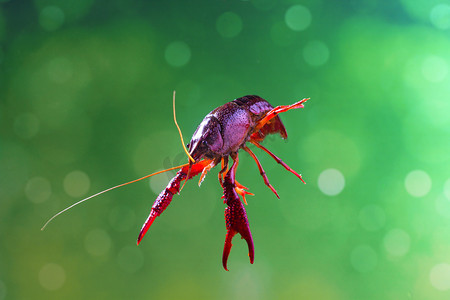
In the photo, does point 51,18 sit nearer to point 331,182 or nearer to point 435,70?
point 331,182

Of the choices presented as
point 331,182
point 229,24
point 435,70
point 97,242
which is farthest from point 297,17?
point 97,242

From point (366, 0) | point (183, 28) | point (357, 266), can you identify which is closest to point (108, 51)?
point (183, 28)

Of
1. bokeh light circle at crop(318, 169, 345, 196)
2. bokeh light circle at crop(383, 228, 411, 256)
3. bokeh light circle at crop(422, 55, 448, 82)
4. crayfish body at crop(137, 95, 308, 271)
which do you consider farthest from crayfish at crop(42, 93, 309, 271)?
bokeh light circle at crop(422, 55, 448, 82)

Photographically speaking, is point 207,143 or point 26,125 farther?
point 26,125

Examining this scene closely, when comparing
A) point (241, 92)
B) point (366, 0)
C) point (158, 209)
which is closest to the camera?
point (158, 209)

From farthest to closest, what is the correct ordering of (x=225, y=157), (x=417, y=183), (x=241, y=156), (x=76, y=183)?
1. (x=76, y=183)
2. (x=417, y=183)
3. (x=241, y=156)
4. (x=225, y=157)

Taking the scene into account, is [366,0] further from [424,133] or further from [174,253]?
[174,253]
